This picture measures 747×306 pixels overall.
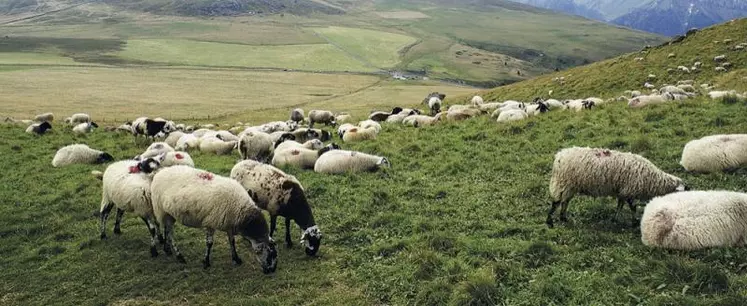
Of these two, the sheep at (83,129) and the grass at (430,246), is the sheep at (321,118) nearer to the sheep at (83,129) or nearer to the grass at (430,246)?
the sheep at (83,129)

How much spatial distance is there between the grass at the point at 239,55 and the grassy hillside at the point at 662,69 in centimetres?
9015

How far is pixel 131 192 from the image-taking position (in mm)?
11500

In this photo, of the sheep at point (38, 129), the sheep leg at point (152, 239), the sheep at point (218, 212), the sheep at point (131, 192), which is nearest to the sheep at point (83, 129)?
the sheep at point (38, 129)

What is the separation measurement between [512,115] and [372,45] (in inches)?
6326

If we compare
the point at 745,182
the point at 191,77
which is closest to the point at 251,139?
the point at 745,182

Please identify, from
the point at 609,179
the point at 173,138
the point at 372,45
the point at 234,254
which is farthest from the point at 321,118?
the point at 372,45

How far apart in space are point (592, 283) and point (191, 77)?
95.3m

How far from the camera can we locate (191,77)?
3688 inches

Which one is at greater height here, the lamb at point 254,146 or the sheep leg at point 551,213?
the sheep leg at point 551,213

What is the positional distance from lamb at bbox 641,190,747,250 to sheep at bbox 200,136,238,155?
16331 millimetres

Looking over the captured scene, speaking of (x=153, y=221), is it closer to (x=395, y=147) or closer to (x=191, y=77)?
(x=395, y=147)

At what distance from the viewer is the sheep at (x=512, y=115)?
2108 cm

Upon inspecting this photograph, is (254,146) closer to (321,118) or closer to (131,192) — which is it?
(131,192)

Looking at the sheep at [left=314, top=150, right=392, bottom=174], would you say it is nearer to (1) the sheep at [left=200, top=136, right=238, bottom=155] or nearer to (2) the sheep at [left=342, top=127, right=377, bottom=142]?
(2) the sheep at [left=342, top=127, right=377, bottom=142]
